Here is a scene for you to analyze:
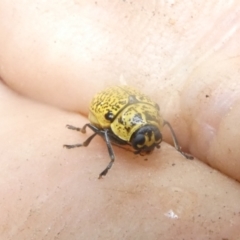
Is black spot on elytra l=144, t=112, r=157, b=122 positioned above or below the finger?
above

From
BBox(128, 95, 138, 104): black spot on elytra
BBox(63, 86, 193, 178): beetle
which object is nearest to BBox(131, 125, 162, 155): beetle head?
BBox(63, 86, 193, 178): beetle

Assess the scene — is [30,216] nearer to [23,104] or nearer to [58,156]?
[58,156]

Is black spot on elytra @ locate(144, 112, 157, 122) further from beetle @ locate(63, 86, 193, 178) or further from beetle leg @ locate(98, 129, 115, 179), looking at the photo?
beetle leg @ locate(98, 129, 115, 179)

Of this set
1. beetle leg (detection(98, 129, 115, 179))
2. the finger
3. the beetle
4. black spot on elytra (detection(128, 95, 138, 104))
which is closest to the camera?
the finger

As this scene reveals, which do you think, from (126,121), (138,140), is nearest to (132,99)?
(126,121)

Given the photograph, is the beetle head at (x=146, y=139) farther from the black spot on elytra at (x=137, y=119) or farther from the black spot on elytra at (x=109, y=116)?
the black spot on elytra at (x=109, y=116)

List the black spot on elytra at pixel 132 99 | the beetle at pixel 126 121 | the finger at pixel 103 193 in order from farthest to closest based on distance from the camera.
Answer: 1. the black spot on elytra at pixel 132 99
2. the beetle at pixel 126 121
3. the finger at pixel 103 193

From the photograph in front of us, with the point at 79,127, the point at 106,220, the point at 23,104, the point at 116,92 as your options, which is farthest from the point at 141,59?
the point at 106,220

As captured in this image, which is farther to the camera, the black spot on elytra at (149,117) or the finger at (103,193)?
the black spot on elytra at (149,117)

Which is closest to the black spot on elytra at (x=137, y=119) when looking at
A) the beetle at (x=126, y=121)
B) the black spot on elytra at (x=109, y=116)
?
the beetle at (x=126, y=121)
